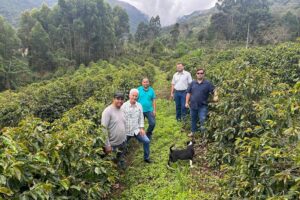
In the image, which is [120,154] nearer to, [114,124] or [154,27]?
[114,124]

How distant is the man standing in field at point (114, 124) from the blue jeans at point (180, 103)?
3221 mm

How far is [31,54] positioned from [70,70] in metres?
6.78

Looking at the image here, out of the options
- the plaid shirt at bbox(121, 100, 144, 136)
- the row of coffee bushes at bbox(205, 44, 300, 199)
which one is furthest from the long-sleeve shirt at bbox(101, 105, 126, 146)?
the row of coffee bushes at bbox(205, 44, 300, 199)

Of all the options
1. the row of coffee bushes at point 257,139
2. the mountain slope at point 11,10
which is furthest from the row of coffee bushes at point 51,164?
the mountain slope at point 11,10

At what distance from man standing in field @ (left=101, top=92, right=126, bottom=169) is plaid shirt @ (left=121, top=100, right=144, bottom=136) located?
0.41 m

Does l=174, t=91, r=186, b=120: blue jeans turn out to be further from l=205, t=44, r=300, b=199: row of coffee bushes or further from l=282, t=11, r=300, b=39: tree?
l=282, t=11, r=300, b=39: tree

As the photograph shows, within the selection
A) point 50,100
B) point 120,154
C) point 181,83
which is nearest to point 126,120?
point 120,154

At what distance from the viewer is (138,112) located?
6.30 m

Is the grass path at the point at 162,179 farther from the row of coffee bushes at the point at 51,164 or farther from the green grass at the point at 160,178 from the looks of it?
the row of coffee bushes at the point at 51,164

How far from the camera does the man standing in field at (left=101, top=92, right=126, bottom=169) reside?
560cm

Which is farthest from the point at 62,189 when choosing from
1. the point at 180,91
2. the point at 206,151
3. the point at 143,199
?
the point at 180,91

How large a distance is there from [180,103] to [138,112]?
9.93 ft

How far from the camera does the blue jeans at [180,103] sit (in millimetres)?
8711

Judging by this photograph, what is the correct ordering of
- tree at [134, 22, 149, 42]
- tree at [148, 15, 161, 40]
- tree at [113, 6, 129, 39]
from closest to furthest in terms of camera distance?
tree at [113, 6, 129, 39] < tree at [134, 22, 149, 42] < tree at [148, 15, 161, 40]
